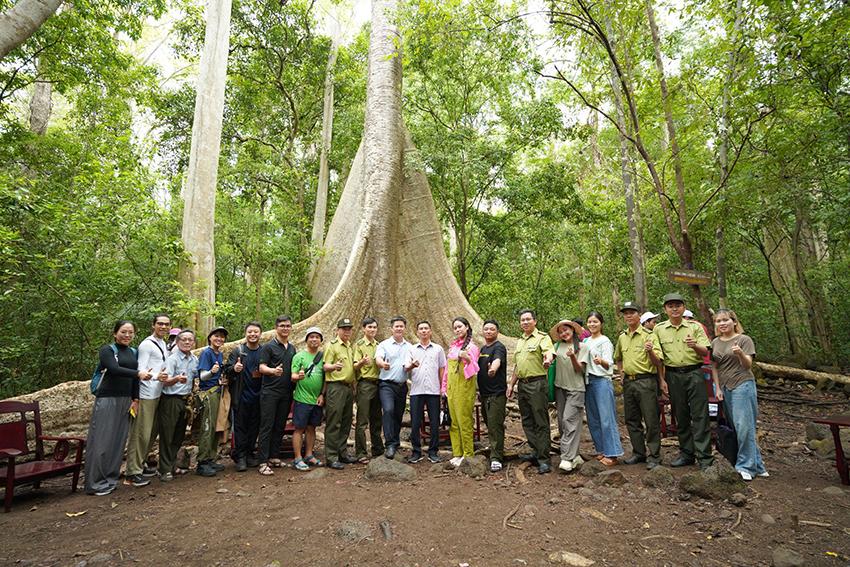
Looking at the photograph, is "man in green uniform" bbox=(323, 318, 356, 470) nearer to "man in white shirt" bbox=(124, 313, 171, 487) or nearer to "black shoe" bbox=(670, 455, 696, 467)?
"man in white shirt" bbox=(124, 313, 171, 487)

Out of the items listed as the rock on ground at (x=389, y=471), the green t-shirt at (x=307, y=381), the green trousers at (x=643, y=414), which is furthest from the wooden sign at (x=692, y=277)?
the green t-shirt at (x=307, y=381)

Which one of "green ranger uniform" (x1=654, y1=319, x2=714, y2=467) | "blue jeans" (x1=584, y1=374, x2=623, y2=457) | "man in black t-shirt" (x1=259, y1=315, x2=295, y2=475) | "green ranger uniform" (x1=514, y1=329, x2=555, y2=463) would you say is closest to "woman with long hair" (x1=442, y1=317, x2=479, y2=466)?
"green ranger uniform" (x1=514, y1=329, x2=555, y2=463)

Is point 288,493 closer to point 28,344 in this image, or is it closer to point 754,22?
point 28,344

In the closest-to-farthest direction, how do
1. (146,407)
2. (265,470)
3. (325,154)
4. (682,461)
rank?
(682,461) → (146,407) → (265,470) → (325,154)

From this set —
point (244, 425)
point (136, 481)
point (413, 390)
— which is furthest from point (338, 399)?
point (136, 481)

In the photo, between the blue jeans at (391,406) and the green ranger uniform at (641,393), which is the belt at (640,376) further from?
the blue jeans at (391,406)

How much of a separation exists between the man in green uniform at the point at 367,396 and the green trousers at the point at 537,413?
176 centimetres

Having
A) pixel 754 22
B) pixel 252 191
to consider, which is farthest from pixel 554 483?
pixel 252 191

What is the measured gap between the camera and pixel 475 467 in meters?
4.55

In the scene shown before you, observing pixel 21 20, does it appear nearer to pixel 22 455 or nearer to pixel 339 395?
pixel 22 455

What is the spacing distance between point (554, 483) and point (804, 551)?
6.21 ft

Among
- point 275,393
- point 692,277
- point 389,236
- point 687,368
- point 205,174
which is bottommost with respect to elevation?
point 275,393

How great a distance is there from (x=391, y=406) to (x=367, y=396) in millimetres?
325

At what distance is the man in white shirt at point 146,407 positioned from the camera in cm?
462
